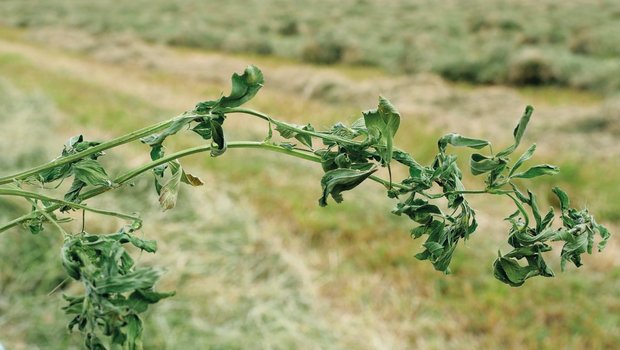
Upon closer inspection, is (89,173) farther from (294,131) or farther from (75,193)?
(294,131)

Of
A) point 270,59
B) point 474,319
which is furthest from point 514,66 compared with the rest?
point 474,319

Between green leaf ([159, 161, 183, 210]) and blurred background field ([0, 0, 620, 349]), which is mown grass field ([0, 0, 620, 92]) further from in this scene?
green leaf ([159, 161, 183, 210])

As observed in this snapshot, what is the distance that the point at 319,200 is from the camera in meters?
0.53

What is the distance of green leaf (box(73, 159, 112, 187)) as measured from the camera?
0.52 m

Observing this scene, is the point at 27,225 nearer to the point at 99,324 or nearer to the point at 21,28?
the point at 99,324

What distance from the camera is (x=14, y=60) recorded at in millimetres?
12945

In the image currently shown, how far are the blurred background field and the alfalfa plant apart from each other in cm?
20

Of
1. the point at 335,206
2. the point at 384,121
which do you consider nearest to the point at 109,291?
the point at 384,121

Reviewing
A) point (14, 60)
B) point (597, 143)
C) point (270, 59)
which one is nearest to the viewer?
point (597, 143)

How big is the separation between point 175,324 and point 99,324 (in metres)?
2.65

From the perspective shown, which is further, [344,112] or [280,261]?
[344,112]

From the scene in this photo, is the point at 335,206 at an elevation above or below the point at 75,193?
→ below

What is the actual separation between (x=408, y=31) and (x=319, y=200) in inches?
582

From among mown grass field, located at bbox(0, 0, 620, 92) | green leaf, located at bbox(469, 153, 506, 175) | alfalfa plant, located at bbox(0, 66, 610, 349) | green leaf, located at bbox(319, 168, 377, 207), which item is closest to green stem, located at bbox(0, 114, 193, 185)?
alfalfa plant, located at bbox(0, 66, 610, 349)
